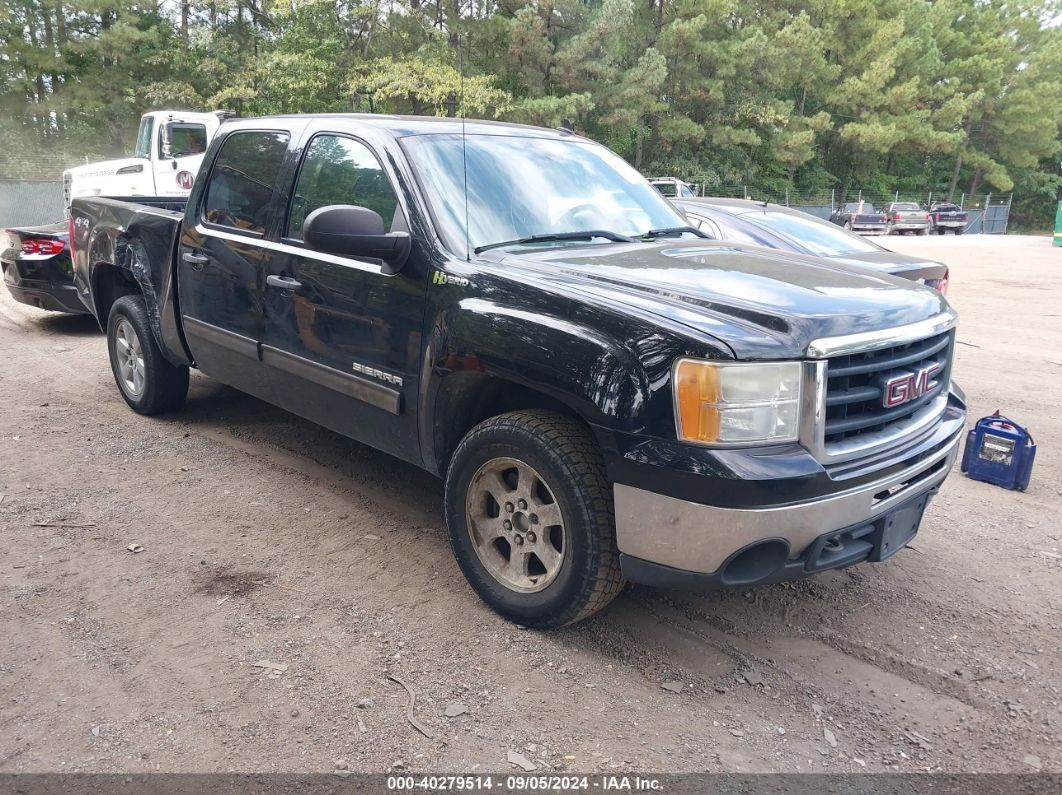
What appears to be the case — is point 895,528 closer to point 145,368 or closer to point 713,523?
point 713,523

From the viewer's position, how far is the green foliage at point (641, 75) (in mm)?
27531

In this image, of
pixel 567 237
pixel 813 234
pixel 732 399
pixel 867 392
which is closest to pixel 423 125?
pixel 567 237

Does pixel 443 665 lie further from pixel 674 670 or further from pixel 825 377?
pixel 825 377

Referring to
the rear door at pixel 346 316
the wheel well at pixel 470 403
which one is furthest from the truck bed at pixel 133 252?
the wheel well at pixel 470 403

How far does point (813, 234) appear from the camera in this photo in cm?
788

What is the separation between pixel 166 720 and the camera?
107 inches

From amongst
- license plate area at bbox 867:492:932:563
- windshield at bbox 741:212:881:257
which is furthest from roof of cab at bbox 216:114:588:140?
Answer: windshield at bbox 741:212:881:257

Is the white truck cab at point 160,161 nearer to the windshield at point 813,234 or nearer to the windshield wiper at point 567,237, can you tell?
the windshield at point 813,234

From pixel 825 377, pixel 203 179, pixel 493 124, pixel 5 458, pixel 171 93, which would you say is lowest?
pixel 5 458

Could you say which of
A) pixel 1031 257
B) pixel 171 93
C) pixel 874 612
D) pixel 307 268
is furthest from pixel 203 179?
pixel 171 93

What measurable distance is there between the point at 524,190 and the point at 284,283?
50.2 inches

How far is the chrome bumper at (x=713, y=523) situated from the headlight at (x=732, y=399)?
23 cm

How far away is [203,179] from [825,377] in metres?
3.80

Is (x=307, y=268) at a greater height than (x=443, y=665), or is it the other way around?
(x=307, y=268)
